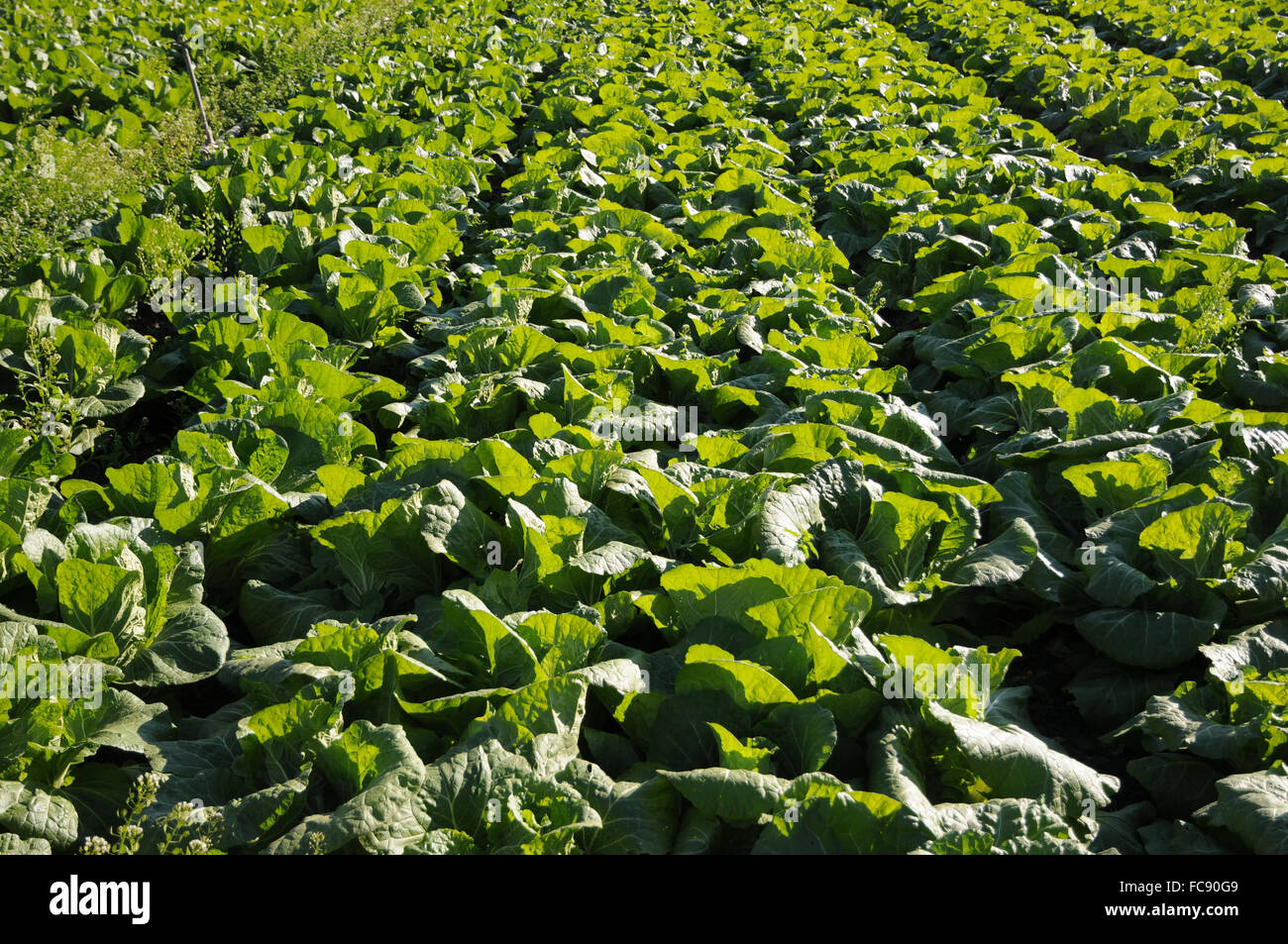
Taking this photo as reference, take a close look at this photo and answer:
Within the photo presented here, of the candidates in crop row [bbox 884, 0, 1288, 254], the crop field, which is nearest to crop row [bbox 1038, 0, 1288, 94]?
crop row [bbox 884, 0, 1288, 254]

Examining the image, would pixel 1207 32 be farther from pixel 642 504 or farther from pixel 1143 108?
pixel 642 504

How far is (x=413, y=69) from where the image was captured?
39.3 ft

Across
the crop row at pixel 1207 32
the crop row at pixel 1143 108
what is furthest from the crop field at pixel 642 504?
the crop row at pixel 1207 32

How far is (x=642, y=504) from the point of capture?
152 inches

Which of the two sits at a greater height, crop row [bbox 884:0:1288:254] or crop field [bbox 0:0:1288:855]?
crop row [bbox 884:0:1288:254]

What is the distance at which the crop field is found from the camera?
2793 millimetres

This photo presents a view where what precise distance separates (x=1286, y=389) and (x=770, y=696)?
370cm

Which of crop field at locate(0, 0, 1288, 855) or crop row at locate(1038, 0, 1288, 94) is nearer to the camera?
crop field at locate(0, 0, 1288, 855)

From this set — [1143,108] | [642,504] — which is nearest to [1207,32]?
[1143,108]

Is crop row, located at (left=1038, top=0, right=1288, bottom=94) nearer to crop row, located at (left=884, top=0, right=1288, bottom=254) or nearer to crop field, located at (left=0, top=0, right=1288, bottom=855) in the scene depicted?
crop row, located at (left=884, top=0, right=1288, bottom=254)

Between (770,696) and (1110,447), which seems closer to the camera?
(770,696)

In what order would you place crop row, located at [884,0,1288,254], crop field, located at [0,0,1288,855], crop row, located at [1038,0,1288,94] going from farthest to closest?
crop row, located at [1038,0,1288,94] → crop row, located at [884,0,1288,254] → crop field, located at [0,0,1288,855]
